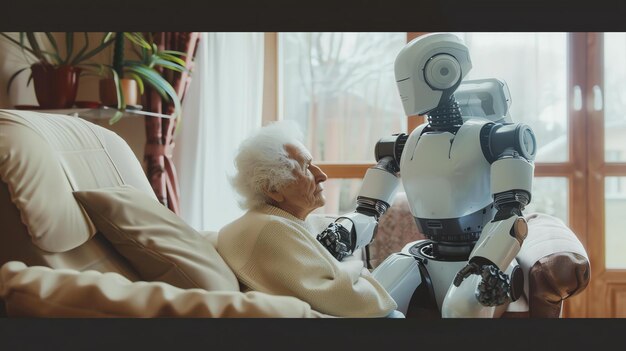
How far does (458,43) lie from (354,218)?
0.44 m

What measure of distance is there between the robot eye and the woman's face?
12.7 inches

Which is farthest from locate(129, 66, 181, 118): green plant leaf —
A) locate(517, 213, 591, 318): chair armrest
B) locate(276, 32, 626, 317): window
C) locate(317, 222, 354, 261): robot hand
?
locate(517, 213, 591, 318): chair armrest

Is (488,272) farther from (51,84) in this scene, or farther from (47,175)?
(51,84)

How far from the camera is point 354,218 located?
1312 mm

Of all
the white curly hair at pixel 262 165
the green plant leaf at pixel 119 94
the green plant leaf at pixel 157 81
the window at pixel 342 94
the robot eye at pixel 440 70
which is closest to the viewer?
the white curly hair at pixel 262 165

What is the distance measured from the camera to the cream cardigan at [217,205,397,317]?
919mm

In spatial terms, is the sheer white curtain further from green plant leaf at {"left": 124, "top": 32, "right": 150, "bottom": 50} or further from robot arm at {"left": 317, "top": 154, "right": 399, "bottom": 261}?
robot arm at {"left": 317, "top": 154, "right": 399, "bottom": 261}

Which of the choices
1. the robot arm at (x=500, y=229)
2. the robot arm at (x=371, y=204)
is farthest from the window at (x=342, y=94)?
the robot arm at (x=500, y=229)

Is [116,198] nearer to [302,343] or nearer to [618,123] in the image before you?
[302,343]

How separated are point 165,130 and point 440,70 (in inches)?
64.2

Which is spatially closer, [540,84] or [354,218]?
[354,218]

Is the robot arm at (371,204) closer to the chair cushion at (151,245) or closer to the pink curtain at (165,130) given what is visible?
the chair cushion at (151,245)

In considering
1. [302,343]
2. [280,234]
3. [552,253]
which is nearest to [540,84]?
[552,253]

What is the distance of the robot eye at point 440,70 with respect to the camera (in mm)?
1185
